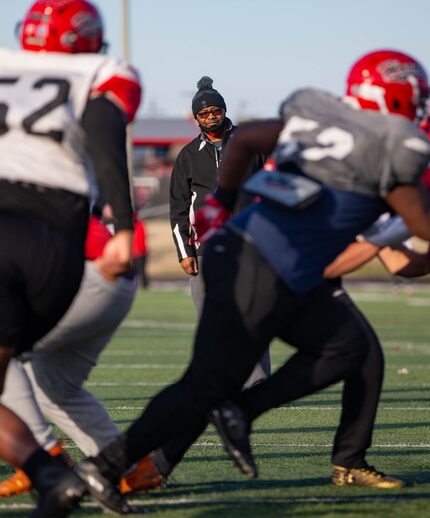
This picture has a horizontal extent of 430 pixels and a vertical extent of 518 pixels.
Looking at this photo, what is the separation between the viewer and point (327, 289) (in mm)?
5008

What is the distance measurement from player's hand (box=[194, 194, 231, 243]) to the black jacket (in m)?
3.11

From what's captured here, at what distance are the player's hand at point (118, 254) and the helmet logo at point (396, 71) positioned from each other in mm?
1211

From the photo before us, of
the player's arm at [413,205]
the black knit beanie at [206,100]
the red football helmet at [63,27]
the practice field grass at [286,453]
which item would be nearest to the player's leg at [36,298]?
the practice field grass at [286,453]

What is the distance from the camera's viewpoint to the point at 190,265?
806 centimetres

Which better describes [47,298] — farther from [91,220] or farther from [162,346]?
[162,346]

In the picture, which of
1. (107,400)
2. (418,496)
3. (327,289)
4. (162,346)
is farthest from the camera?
(162,346)

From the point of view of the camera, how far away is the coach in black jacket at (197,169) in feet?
26.8

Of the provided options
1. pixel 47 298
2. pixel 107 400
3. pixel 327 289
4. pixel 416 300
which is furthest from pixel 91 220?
pixel 416 300

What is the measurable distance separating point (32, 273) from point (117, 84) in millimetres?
695

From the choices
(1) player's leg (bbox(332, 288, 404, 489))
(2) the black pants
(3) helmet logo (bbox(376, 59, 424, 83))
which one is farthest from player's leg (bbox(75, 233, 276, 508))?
(3) helmet logo (bbox(376, 59, 424, 83))

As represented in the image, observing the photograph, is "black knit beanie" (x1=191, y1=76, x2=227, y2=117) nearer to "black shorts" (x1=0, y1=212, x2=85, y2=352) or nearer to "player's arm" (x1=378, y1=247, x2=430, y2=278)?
"player's arm" (x1=378, y1=247, x2=430, y2=278)

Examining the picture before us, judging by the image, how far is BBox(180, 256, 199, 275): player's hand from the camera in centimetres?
803

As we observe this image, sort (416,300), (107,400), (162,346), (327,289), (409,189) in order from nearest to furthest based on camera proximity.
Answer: (409,189), (327,289), (107,400), (162,346), (416,300)

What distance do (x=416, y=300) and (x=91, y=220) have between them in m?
21.6
